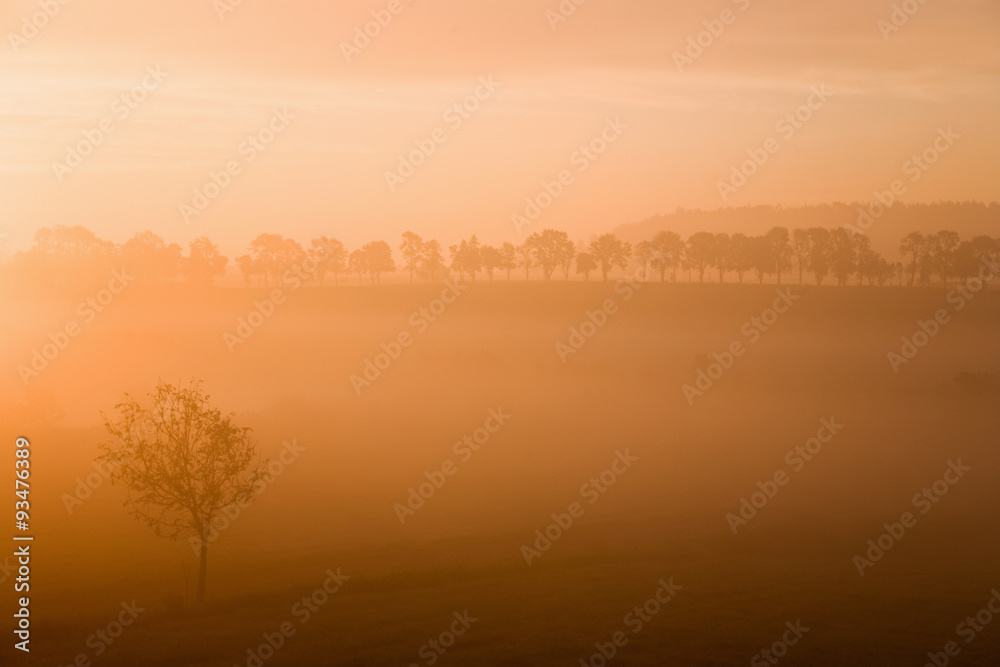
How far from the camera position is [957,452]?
337ft

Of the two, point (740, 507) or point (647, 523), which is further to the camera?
point (740, 507)

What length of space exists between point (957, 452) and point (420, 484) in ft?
218

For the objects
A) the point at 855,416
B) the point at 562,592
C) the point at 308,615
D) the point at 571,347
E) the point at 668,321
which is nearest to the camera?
the point at 308,615

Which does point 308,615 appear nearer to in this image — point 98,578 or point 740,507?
point 98,578

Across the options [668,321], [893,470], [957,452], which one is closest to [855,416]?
[957,452]

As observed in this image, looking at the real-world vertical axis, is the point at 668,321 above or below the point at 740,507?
above

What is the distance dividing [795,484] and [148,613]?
67515 mm

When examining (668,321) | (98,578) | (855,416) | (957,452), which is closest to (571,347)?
(668,321)

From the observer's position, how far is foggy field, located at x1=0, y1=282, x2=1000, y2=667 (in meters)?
39.0

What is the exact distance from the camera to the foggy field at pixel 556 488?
39031mm

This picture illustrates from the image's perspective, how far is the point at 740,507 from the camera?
76.7 metres

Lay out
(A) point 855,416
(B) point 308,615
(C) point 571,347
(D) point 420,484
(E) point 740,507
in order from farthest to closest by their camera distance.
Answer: (C) point 571,347 → (A) point 855,416 → (D) point 420,484 → (E) point 740,507 → (B) point 308,615

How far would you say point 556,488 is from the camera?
279ft

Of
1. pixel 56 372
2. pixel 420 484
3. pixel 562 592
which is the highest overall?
pixel 56 372
